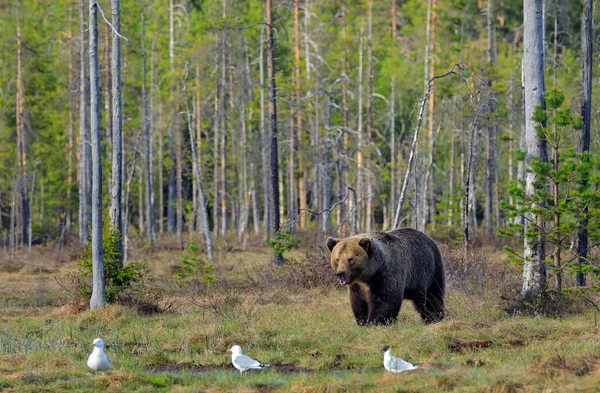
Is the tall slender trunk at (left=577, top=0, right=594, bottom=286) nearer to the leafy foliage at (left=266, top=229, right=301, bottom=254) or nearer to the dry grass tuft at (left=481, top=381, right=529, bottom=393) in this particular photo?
the dry grass tuft at (left=481, top=381, right=529, bottom=393)

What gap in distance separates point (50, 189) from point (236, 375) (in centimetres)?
3659

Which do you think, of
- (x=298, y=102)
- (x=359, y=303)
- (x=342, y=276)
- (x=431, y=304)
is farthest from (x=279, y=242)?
(x=298, y=102)

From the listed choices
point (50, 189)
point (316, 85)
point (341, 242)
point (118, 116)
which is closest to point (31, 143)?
point (50, 189)

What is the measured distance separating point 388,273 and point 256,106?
117 ft

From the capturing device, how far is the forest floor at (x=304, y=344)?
9508 millimetres

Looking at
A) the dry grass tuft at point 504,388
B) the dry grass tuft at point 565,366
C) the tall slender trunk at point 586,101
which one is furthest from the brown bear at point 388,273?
the dry grass tuft at point 504,388

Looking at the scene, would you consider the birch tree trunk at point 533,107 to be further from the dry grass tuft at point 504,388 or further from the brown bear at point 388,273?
the dry grass tuft at point 504,388

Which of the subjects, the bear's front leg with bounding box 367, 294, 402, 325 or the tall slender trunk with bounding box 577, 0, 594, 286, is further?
the tall slender trunk with bounding box 577, 0, 594, 286

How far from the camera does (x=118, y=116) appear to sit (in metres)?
17.3

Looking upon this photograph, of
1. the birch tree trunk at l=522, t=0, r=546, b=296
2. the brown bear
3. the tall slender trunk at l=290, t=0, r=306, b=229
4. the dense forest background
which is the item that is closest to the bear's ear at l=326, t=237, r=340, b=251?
the brown bear

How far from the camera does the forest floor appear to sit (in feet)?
31.2

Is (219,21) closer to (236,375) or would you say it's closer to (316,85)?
(316,85)

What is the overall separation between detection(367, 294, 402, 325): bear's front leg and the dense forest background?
19.0 meters

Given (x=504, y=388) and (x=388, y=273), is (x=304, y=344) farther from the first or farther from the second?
(x=504, y=388)
